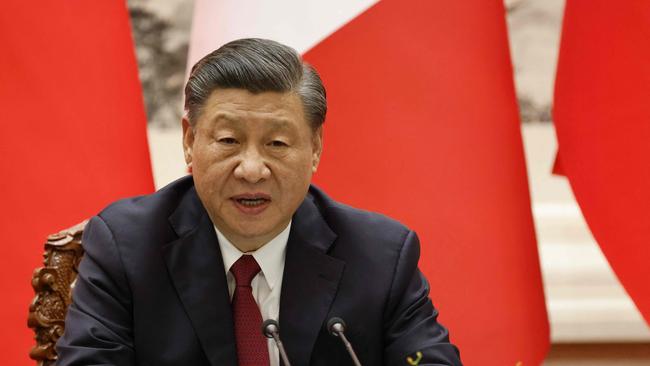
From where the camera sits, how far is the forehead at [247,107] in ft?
5.98

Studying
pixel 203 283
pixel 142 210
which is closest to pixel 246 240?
pixel 203 283

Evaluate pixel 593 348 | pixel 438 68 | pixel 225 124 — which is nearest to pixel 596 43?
pixel 438 68

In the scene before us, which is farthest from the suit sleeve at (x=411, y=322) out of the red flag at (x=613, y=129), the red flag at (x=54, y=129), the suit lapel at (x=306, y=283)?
the red flag at (x=54, y=129)

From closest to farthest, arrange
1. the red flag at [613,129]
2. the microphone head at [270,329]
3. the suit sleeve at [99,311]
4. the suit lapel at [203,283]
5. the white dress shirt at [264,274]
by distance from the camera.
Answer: the microphone head at [270,329] < the suit sleeve at [99,311] < the suit lapel at [203,283] < the white dress shirt at [264,274] < the red flag at [613,129]

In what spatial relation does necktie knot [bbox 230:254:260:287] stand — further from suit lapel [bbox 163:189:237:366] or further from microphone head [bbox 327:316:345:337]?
microphone head [bbox 327:316:345:337]

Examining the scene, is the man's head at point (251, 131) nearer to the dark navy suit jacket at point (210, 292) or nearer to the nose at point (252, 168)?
the nose at point (252, 168)

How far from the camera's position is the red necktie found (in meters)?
1.93

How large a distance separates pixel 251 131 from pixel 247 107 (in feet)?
0.17

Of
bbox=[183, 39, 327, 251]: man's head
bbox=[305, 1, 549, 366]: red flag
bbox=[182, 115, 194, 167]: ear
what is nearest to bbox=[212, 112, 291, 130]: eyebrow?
bbox=[183, 39, 327, 251]: man's head

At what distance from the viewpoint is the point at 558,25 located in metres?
3.67

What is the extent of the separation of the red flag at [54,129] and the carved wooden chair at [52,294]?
1.54 ft

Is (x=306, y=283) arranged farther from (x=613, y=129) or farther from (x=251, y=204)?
(x=613, y=129)

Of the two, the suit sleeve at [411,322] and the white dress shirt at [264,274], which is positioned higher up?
the white dress shirt at [264,274]

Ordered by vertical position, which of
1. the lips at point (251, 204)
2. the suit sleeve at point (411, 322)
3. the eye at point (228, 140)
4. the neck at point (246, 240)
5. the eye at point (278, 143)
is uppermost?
the eye at point (228, 140)
